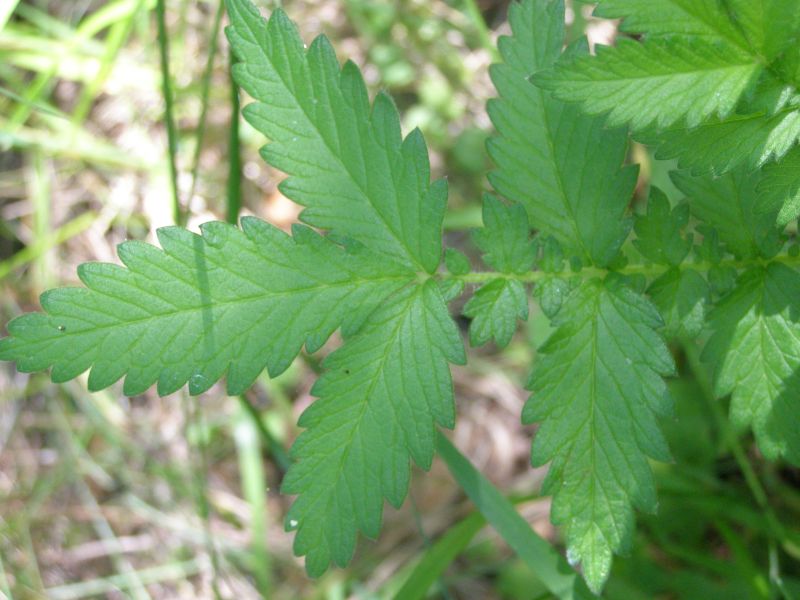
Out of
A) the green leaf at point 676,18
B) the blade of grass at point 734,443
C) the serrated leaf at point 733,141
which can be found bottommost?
the blade of grass at point 734,443

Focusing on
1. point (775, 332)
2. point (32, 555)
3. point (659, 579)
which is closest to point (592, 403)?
point (775, 332)

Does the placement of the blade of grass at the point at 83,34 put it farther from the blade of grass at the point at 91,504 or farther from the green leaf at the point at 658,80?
the green leaf at the point at 658,80

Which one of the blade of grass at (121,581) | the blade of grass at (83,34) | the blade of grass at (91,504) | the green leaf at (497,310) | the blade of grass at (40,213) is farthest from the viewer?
the blade of grass at (40,213)

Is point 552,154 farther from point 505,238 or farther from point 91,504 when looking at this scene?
point 91,504

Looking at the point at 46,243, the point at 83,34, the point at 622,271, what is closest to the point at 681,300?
the point at 622,271

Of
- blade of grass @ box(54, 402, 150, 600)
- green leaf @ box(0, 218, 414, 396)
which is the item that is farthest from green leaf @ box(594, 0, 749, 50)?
blade of grass @ box(54, 402, 150, 600)

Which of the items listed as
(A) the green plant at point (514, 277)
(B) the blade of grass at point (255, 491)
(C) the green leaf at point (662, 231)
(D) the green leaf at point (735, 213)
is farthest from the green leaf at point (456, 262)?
(B) the blade of grass at point (255, 491)

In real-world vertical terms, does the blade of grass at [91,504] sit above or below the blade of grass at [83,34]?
below

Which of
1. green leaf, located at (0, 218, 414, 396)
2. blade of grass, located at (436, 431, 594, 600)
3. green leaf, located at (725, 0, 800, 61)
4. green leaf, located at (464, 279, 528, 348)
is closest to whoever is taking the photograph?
green leaf, located at (725, 0, 800, 61)

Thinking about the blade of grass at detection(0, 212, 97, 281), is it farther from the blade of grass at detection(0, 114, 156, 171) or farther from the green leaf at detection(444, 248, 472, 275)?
the green leaf at detection(444, 248, 472, 275)
